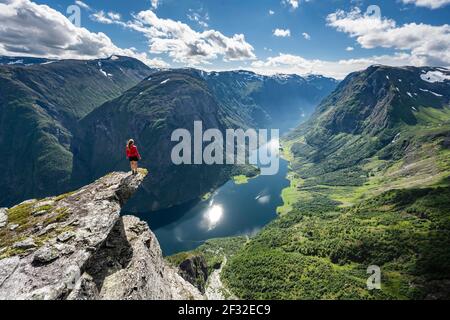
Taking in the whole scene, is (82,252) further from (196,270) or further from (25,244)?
(196,270)

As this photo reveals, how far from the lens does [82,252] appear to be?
81.6 feet

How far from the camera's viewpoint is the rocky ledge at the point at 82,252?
21578mm

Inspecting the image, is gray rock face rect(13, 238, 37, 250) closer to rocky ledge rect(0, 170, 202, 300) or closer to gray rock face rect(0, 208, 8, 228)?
rocky ledge rect(0, 170, 202, 300)

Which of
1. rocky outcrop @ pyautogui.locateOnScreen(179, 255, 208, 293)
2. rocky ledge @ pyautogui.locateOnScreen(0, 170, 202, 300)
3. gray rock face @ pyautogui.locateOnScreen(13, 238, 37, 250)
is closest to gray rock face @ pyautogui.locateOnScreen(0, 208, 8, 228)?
rocky ledge @ pyautogui.locateOnScreen(0, 170, 202, 300)

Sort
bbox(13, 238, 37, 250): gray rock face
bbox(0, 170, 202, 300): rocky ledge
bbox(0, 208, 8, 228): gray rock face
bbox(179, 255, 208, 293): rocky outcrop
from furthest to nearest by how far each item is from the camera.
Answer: bbox(179, 255, 208, 293): rocky outcrop < bbox(0, 208, 8, 228): gray rock face < bbox(13, 238, 37, 250): gray rock face < bbox(0, 170, 202, 300): rocky ledge

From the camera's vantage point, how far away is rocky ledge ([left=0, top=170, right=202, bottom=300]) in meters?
21.6

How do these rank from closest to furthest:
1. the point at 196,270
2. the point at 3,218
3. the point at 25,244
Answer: the point at 25,244, the point at 3,218, the point at 196,270

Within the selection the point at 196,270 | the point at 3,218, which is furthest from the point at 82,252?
the point at 196,270

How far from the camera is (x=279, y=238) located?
189250mm

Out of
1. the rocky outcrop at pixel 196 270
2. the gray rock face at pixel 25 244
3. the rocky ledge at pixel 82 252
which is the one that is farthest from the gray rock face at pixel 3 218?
the rocky outcrop at pixel 196 270

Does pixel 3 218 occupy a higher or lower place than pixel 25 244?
lower

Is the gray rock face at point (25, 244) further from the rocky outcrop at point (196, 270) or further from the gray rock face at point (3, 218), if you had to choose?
the rocky outcrop at point (196, 270)

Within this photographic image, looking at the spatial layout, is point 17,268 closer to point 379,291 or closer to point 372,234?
point 379,291
